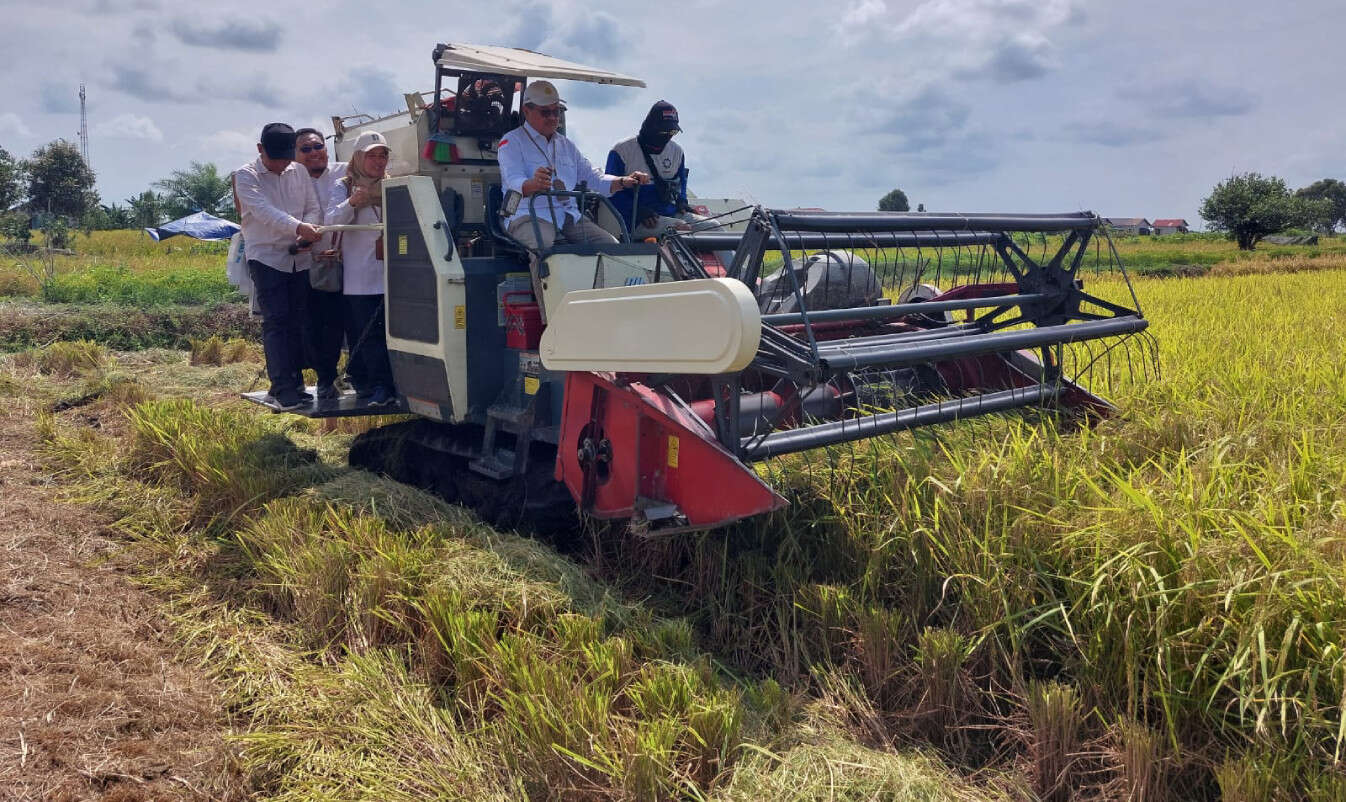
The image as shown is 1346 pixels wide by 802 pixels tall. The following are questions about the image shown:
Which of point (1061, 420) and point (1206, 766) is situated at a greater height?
point (1061, 420)

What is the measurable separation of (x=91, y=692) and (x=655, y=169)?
12.7 ft

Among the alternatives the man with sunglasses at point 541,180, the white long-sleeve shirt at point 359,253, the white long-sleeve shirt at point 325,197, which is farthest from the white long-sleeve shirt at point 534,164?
the white long-sleeve shirt at point 325,197

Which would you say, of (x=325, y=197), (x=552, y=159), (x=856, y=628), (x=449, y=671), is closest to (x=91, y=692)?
(x=449, y=671)

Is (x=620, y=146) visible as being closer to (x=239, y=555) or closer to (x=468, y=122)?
(x=468, y=122)

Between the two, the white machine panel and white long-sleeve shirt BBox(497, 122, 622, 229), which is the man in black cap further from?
the white machine panel

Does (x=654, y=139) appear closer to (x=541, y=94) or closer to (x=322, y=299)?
(x=541, y=94)

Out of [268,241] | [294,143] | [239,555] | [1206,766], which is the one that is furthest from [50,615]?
[1206,766]

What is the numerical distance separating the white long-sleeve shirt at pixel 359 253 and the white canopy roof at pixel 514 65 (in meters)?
0.98

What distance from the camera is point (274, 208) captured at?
553 cm

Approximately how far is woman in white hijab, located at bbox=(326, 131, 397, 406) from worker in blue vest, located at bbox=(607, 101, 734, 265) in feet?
4.50

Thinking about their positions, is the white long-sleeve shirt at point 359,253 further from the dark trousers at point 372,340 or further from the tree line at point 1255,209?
the tree line at point 1255,209

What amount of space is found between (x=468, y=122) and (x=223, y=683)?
10.9ft

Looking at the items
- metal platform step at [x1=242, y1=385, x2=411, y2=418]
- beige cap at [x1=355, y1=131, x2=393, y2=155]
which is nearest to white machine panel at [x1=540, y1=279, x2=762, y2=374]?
metal platform step at [x1=242, y1=385, x2=411, y2=418]

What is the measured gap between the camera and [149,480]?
5723 millimetres
